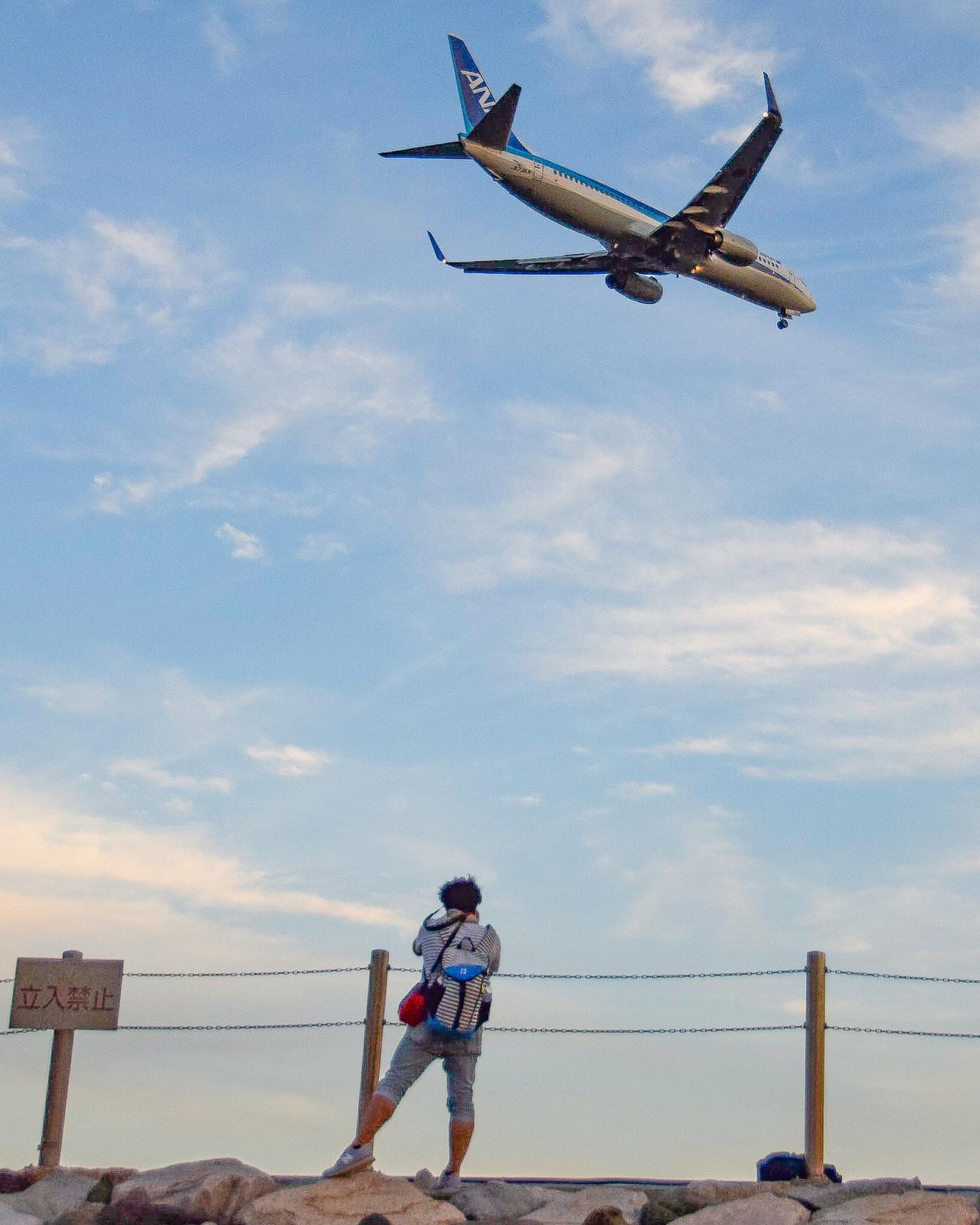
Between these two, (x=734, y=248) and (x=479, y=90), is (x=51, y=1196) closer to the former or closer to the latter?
(x=734, y=248)

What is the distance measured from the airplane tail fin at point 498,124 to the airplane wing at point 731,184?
16.7 ft

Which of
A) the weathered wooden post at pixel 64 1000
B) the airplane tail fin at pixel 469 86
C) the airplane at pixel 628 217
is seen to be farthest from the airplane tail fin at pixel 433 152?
the weathered wooden post at pixel 64 1000

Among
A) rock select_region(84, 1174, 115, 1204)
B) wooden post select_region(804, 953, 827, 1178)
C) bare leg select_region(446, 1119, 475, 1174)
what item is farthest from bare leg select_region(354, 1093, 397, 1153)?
wooden post select_region(804, 953, 827, 1178)

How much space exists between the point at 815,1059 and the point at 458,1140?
119 inches

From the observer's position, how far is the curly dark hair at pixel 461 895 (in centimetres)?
996

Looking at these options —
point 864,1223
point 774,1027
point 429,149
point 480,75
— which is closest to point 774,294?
point 429,149

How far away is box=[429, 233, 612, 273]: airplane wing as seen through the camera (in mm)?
40938

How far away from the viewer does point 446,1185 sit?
10117 mm

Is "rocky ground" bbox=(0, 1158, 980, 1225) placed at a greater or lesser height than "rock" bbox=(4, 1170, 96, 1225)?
greater

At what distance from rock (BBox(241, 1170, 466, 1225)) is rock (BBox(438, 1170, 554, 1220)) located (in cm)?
16

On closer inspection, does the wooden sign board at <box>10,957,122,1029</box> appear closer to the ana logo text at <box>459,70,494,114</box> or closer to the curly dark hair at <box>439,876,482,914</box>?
the curly dark hair at <box>439,876,482,914</box>

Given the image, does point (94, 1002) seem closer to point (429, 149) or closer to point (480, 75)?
point (429, 149)

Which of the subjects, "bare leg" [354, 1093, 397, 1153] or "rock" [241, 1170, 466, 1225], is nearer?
"rock" [241, 1170, 466, 1225]

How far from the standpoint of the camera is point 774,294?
4372cm
